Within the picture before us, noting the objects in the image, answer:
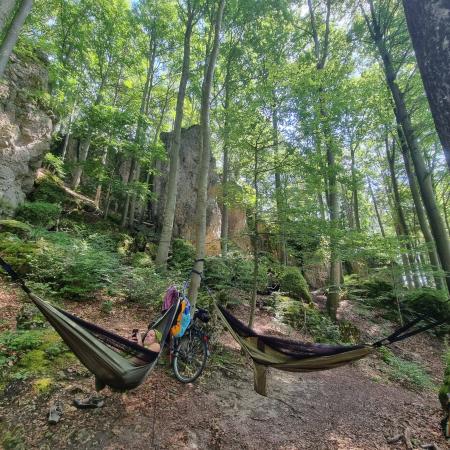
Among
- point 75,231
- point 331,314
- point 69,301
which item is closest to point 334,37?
point 331,314

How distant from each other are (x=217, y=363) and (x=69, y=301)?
245cm

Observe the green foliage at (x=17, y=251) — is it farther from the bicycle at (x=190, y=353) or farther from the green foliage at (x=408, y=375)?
the green foliage at (x=408, y=375)

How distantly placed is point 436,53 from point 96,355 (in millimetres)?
2681

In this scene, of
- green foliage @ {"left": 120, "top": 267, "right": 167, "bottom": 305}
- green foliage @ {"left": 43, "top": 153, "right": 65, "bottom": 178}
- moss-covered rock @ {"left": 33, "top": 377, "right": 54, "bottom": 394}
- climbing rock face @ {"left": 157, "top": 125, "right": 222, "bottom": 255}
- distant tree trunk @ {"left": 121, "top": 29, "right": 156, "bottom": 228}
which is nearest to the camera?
moss-covered rock @ {"left": 33, "top": 377, "right": 54, "bottom": 394}

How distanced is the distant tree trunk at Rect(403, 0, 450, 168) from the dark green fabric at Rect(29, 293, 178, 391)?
2.33 m

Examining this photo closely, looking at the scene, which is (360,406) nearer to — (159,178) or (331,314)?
(331,314)

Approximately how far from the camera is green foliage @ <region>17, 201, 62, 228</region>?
21.6ft

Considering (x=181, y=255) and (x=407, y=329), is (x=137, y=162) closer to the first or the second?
(x=181, y=255)

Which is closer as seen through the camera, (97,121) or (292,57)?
(97,121)

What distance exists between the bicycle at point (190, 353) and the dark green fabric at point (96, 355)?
38.3 inches

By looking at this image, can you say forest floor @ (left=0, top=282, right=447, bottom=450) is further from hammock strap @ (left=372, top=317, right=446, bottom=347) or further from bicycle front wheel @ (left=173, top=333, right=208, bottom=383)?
hammock strap @ (left=372, top=317, right=446, bottom=347)

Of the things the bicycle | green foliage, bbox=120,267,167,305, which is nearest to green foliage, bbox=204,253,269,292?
green foliage, bbox=120,267,167,305

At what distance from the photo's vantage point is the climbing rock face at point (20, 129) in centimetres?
655

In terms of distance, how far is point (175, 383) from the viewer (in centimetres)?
301
